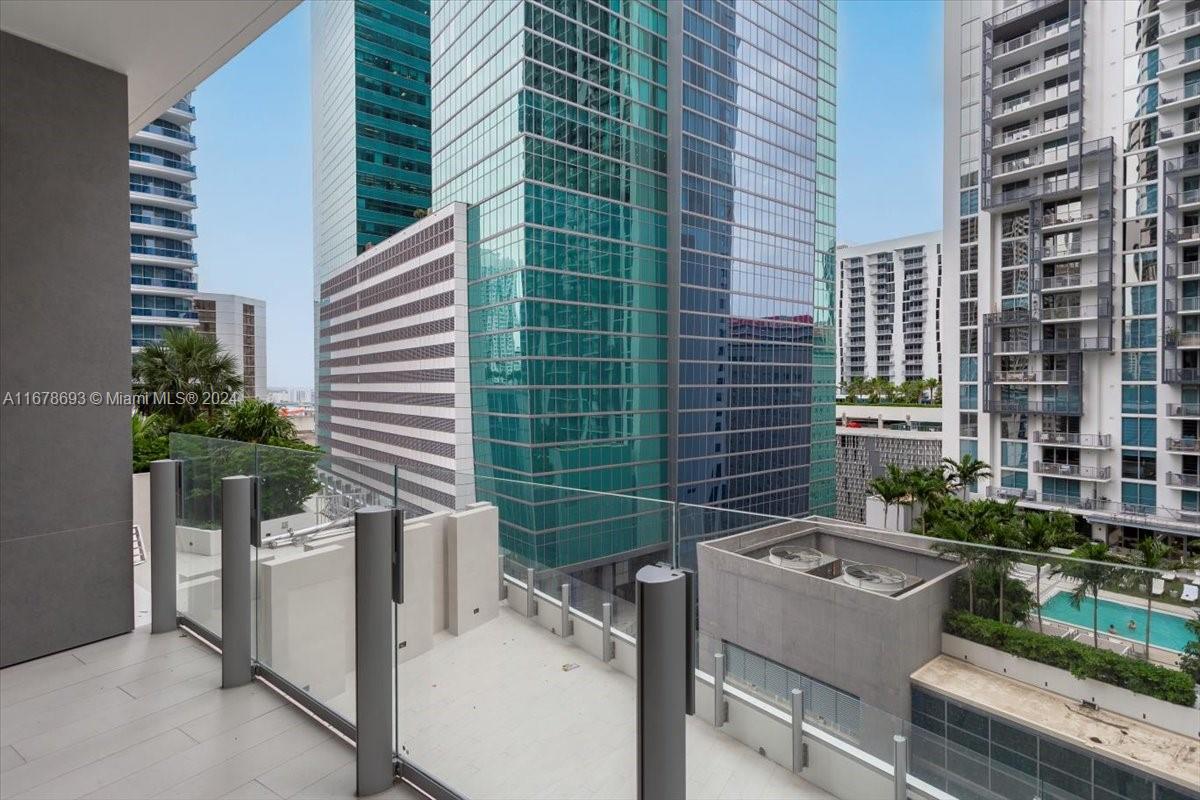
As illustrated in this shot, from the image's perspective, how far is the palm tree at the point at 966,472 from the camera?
67.3 ft

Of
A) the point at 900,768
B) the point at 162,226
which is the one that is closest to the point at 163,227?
the point at 162,226

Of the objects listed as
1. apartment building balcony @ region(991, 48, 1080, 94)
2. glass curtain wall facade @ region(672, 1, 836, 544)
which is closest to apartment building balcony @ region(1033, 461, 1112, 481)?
glass curtain wall facade @ region(672, 1, 836, 544)

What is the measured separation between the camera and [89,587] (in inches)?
110

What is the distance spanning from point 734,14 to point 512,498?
31.9 meters

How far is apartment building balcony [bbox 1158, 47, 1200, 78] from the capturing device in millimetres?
16516

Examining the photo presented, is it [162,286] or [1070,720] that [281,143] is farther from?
[1070,720]

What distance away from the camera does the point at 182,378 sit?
37.6 feet

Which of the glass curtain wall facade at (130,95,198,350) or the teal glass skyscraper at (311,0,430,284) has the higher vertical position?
the teal glass skyscraper at (311,0,430,284)

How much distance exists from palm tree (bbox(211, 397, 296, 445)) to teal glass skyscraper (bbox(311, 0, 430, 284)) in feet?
92.7

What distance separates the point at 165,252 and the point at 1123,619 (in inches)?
1488

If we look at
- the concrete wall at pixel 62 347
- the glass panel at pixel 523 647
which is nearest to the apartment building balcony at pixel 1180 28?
the glass panel at pixel 523 647

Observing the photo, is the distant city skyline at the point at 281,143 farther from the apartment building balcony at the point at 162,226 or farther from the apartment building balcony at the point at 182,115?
the apartment building balcony at the point at 162,226

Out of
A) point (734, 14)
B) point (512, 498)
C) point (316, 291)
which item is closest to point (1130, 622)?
point (512, 498)

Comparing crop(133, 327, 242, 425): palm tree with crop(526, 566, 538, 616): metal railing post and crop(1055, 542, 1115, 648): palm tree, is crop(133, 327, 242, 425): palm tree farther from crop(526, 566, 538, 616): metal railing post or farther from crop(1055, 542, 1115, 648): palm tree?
crop(1055, 542, 1115, 648): palm tree
